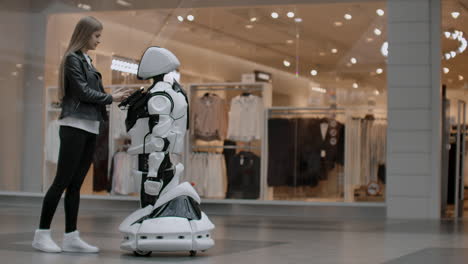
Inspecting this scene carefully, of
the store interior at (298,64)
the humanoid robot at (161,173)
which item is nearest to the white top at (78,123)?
the humanoid robot at (161,173)

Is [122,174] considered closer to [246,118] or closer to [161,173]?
[246,118]

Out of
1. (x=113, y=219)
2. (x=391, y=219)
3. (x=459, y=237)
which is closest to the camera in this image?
(x=459, y=237)

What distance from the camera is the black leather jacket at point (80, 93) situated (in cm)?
554

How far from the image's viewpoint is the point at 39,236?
5523mm

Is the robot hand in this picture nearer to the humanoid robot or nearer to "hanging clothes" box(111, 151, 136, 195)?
the humanoid robot

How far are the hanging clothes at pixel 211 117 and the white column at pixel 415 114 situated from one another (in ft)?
8.17

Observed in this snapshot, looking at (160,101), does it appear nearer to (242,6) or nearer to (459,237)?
(459,237)

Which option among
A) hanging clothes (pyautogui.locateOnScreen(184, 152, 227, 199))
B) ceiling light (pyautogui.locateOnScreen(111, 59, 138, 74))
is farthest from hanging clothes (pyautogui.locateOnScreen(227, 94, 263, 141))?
ceiling light (pyautogui.locateOnScreen(111, 59, 138, 74))

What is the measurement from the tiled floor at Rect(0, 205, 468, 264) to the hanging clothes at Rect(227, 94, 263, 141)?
1.68 metres

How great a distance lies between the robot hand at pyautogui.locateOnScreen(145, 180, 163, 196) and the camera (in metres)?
5.61

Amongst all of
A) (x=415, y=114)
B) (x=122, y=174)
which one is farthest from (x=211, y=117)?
(x=415, y=114)

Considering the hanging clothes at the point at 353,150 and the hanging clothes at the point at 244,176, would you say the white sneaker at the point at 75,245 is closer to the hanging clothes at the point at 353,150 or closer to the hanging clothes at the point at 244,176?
the hanging clothes at the point at 244,176

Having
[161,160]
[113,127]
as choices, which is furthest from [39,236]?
[113,127]

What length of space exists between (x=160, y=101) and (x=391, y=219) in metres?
5.64
